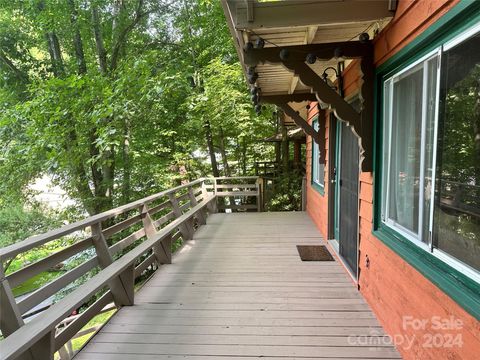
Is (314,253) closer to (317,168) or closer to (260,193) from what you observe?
(317,168)

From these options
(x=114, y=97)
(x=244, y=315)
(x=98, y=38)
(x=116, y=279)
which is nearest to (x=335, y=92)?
(x=244, y=315)

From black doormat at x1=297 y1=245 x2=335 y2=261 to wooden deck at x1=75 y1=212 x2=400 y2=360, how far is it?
13 centimetres

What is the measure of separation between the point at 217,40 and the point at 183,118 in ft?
8.91

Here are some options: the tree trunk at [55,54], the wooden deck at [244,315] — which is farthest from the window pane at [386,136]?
the tree trunk at [55,54]

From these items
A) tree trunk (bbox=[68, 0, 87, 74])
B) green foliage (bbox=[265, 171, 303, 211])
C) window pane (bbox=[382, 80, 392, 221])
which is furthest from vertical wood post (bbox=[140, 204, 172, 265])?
tree trunk (bbox=[68, 0, 87, 74])

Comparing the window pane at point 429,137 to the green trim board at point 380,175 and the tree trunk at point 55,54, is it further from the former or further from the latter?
the tree trunk at point 55,54

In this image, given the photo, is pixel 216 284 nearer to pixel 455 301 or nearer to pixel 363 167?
pixel 363 167

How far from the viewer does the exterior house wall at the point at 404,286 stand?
1.39m

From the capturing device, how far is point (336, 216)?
4199 mm

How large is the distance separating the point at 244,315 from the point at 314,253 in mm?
1767

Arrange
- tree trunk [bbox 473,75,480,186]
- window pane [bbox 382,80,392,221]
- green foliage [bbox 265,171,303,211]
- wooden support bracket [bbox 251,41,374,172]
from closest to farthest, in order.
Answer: tree trunk [bbox 473,75,480,186] < window pane [bbox 382,80,392,221] < wooden support bracket [bbox 251,41,374,172] < green foliage [bbox 265,171,303,211]

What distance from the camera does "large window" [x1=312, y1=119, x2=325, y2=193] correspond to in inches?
201

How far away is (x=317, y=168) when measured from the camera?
5.60m

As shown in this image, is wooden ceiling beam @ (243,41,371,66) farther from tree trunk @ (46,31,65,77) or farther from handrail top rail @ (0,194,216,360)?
tree trunk @ (46,31,65,77)
